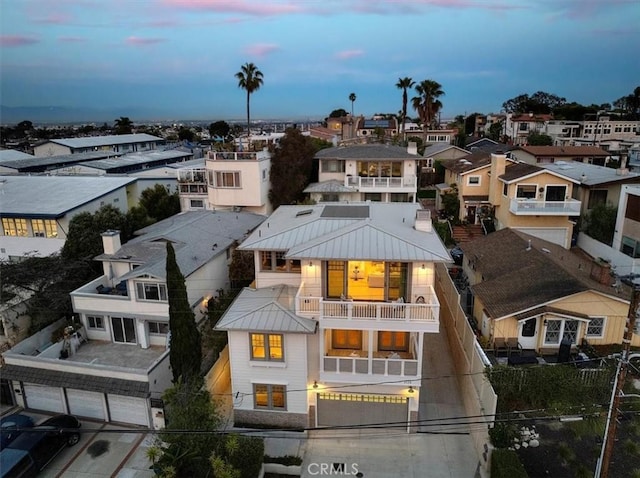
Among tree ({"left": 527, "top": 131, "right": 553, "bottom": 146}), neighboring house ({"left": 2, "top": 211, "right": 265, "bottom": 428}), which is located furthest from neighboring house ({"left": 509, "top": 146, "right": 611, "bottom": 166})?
neighboring house ({"left": 2, "top": 211, "right": 265, "bottom": 428})

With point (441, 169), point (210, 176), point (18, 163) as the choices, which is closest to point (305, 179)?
point (210, 176)

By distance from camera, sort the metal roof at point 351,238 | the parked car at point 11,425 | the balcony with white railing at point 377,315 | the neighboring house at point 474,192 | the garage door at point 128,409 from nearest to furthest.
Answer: the balcony with white railing at point 377,315
the metal roof at point 351,238
the parked car at point 11,425
the garage door at point 128,409
the neighboring house at point 474,192

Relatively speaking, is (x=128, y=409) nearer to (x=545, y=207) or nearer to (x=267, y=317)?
(x=267, y=317)

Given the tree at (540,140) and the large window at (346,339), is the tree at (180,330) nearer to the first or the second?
the large window at (346,339)

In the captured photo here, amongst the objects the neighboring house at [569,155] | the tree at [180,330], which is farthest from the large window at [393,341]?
the neighboring house at [569,155]

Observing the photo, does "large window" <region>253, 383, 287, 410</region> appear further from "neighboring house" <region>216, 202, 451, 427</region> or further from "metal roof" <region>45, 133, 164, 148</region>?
"metal roof" <region>45, 133, 164, 148</region>

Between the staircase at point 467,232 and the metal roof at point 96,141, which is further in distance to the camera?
the metal roof at point 96,141

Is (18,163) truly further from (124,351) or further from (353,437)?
(353,437)
